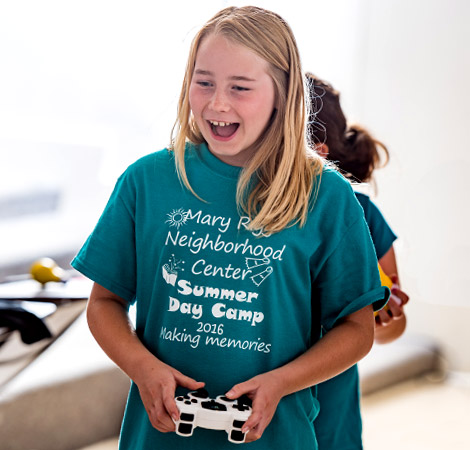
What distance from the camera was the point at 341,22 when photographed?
122 inches

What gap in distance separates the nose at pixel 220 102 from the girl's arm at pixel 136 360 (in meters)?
0.27

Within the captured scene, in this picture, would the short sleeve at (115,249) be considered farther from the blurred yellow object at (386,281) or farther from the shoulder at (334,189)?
the blurred yellow object at (386,281)

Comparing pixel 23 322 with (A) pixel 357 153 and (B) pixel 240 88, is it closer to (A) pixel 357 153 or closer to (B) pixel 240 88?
(A) pixel 357 153

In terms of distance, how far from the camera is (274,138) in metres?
0.86

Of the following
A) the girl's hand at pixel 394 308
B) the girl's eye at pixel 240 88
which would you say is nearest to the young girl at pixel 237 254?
the girl's eye at pixel 240 88

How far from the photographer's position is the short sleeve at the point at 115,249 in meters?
0.83

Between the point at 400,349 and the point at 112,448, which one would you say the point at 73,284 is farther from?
the point at 400,349

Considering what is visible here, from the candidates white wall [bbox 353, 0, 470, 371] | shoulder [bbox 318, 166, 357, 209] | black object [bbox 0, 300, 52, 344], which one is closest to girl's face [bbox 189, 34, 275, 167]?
shoulder [bbox 318, 166, 357, 209]

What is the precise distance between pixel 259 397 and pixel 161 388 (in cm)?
11

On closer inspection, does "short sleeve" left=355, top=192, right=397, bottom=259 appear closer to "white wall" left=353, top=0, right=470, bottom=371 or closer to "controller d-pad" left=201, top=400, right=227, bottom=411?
"controller d-pad" left=201, top=400, right=227, bottom=411

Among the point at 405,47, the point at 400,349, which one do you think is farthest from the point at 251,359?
the point at 405,47

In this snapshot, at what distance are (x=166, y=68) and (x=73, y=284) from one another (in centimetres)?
108

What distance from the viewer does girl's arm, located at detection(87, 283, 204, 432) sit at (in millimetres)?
725

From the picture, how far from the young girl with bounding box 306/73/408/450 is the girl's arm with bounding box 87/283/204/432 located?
36 cm
